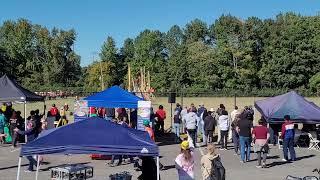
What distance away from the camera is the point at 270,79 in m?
76.6

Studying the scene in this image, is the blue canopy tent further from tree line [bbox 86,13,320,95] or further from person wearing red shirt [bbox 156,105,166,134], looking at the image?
tree line [bbox 86,13,320,95]

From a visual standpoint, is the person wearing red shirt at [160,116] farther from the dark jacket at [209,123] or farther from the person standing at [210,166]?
the person standing at [210,166]

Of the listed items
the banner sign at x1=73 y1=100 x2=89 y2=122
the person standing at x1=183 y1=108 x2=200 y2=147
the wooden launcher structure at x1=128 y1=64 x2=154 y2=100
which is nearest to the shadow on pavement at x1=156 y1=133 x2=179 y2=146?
the person standing at x1=183 y1=108 x2=200 y2=147

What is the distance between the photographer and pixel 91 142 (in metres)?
9.81

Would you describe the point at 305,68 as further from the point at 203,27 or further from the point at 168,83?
the point at 203,27

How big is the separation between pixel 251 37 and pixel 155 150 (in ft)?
240

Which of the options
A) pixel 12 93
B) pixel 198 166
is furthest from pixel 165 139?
pixel 198 166

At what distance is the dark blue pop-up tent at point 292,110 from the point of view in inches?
863

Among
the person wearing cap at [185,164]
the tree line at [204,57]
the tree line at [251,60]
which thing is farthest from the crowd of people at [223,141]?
the tree line at [251,60]

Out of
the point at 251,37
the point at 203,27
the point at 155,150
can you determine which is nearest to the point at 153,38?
the point at 203,27

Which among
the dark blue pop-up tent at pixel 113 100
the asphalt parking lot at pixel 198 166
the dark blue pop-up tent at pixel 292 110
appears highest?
the dark blue pop-up tent at pixel 113 100

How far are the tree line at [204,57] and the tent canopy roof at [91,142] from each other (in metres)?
51.3

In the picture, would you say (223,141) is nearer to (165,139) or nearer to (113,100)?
(165,139)

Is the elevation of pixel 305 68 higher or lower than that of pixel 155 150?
higher
